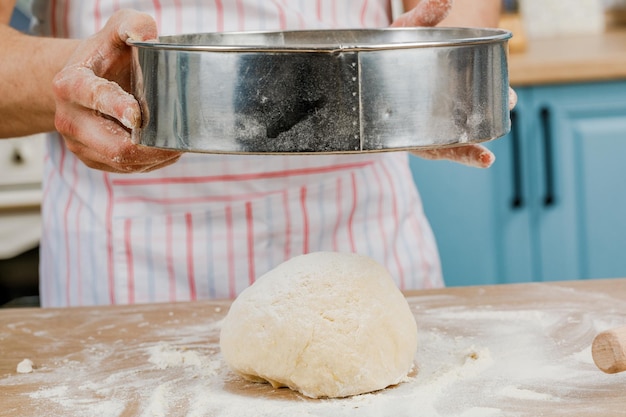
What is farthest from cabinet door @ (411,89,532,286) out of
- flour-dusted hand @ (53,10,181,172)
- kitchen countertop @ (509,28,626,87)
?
flour-dusted hand @ (53,10,181,172)

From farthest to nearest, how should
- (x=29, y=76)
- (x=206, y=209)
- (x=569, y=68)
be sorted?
(x=569, y=68) → (x=206, y=209) → (x=29, y=76)

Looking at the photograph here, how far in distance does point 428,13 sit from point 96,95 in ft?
1.15

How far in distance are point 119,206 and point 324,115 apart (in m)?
0.58

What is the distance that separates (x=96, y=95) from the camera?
826mm

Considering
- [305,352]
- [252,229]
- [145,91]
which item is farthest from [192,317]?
[145,91]

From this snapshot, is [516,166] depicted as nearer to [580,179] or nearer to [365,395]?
[580,179]

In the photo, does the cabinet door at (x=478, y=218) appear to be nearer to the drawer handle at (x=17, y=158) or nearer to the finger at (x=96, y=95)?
the drawer handle at (x=17, y=158)

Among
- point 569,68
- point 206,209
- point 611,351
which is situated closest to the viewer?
point 611,351

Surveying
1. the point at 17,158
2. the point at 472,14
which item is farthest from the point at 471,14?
the point at 17,158

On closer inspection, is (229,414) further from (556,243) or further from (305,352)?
(556,243)

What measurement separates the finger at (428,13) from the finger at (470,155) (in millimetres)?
133

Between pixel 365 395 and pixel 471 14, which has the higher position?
pixel 471 14

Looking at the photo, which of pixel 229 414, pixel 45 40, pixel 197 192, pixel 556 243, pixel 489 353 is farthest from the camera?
pixel 556 243

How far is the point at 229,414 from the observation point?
0.82m
